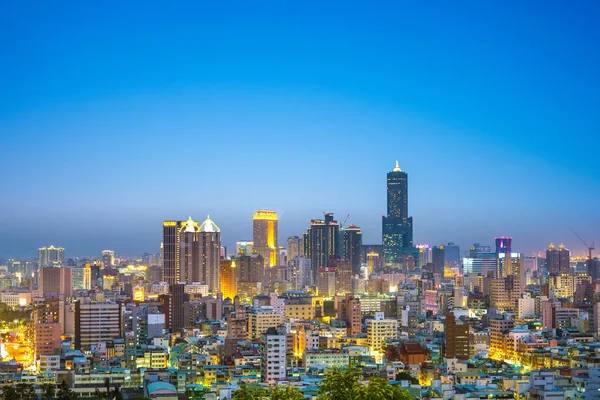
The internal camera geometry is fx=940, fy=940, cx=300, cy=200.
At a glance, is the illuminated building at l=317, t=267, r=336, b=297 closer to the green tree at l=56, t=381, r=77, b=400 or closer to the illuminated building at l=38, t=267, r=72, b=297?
the illuminated building at l=38, t=267, r=72, b=297

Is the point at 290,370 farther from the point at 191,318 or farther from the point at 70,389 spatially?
the point at 191,318

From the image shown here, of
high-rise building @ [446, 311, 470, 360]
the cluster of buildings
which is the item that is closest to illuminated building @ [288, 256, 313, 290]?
Answer: the cluster of buildings

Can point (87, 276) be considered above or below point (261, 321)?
above

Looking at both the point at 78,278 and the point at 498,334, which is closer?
the point at 498,334

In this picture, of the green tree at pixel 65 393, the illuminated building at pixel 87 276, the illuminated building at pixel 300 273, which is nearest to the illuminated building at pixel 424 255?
the illuminated building at pixel 300 273

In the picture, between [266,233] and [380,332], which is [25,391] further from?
[266,233]

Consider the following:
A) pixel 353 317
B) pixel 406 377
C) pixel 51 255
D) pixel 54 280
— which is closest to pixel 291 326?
pixel 353 317
